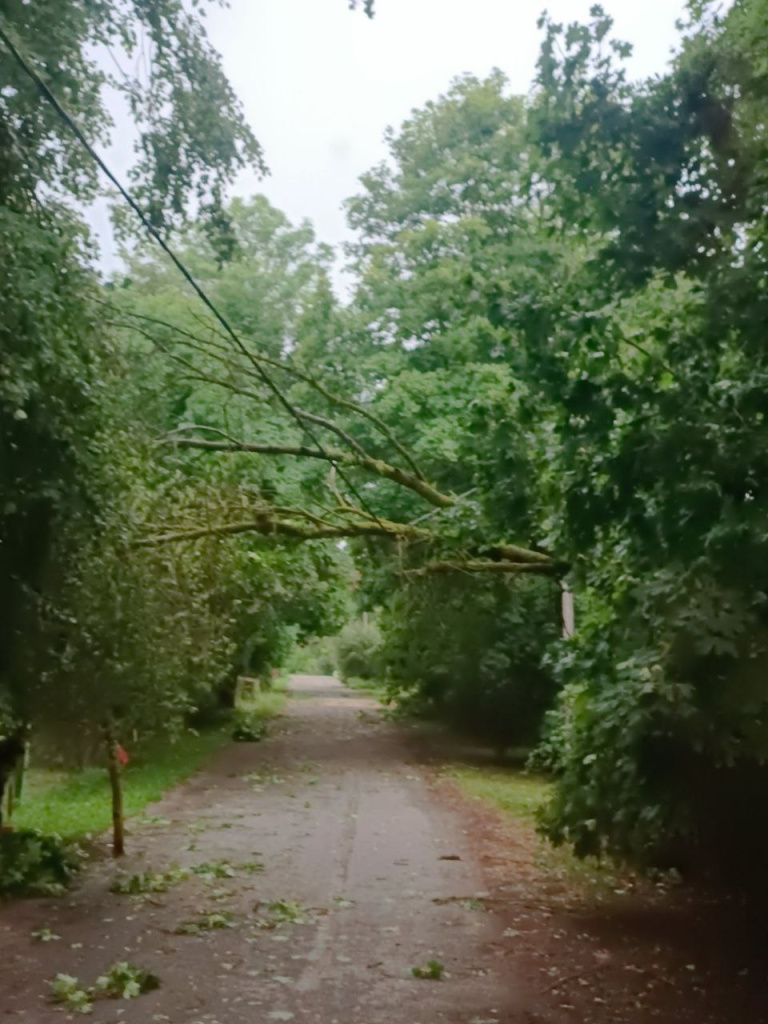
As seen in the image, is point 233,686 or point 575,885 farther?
point 233,686

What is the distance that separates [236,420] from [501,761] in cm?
1145

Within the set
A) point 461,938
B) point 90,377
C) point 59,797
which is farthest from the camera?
point 59,797

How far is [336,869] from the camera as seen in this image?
39.0 ft

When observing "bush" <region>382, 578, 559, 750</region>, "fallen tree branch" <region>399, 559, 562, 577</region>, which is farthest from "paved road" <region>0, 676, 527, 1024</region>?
"bush" <region>382, 578, 559, 750</region>

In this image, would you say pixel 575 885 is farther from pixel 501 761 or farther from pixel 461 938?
pixel 501 761

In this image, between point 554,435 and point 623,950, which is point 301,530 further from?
point 623,950

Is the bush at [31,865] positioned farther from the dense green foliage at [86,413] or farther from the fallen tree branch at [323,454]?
the fallen tree branch at [323,454]

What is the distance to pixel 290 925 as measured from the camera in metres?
9.16

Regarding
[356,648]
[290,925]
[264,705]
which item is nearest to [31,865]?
[290,925]

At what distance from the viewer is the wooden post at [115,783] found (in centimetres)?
1098

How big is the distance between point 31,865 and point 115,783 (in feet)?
5.01

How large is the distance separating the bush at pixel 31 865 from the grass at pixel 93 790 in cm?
229

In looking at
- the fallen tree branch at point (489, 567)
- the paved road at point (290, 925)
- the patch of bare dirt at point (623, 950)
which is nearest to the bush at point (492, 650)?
the fallen tree branch at point (489, 567)

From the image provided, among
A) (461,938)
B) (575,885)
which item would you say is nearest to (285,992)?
(461,938)
